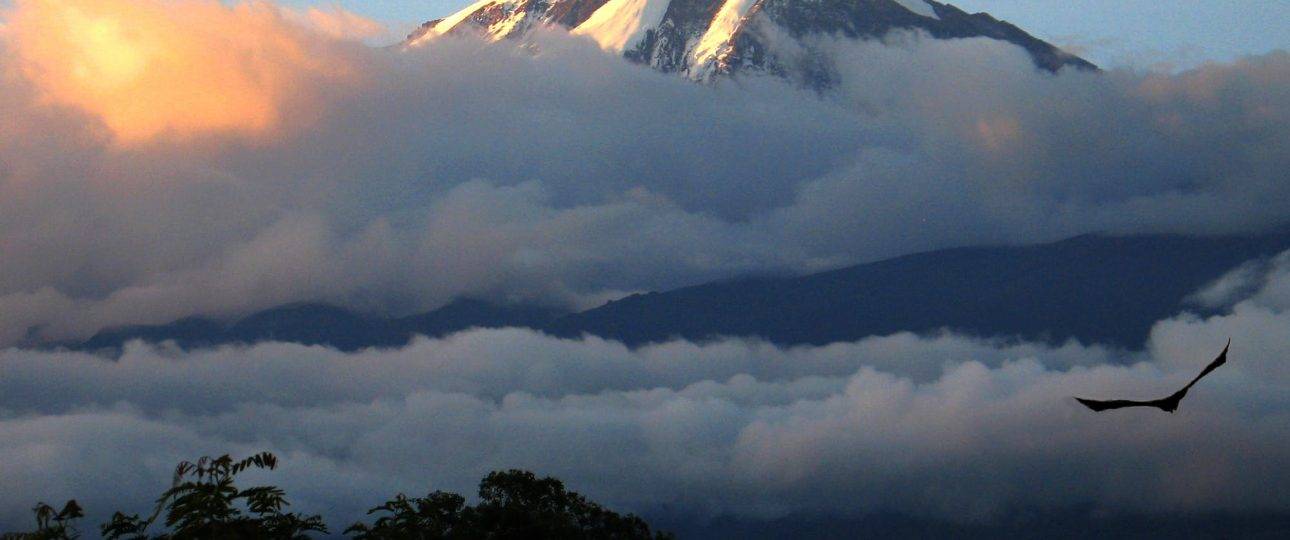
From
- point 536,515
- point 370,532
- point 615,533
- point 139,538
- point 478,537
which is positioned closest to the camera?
point 139,538

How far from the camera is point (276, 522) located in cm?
4659

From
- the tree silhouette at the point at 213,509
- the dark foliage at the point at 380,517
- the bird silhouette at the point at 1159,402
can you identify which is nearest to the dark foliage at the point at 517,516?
the dark foliage at the point at 380,517

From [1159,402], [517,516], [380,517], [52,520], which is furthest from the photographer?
[517,516]

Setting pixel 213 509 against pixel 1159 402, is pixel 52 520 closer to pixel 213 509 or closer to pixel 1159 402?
pixel 213 509

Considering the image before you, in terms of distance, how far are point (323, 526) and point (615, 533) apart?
201ft

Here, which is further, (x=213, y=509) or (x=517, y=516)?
(x=517, y=516)

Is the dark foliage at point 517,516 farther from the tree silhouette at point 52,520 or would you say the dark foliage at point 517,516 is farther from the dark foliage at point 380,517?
the tree silhouette at point 52,520

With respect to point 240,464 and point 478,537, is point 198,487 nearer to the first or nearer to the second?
point 240,464

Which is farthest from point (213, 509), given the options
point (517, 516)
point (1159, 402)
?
point (517, 516)

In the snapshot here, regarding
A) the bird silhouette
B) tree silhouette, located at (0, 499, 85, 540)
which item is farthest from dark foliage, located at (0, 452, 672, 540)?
the bird silhouette

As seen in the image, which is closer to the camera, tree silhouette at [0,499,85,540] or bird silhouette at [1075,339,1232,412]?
bird silhouette at [1075,339,1232,412]

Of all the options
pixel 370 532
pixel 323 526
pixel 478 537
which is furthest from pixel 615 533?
pixel 323 526

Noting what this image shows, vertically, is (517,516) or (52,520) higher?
(517,516)

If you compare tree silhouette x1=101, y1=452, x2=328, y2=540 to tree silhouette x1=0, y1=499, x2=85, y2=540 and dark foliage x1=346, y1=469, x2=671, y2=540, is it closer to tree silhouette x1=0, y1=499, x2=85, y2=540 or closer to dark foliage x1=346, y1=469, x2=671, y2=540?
tree silhouette x1=0, y1=499, x2=85, y2=540
